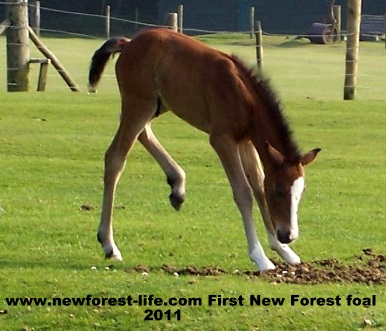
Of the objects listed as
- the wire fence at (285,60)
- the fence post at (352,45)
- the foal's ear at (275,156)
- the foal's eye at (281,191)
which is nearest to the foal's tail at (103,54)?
the foal's ear at (275,156)

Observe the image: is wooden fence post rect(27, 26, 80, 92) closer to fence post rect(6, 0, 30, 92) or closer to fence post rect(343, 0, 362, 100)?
fence post rect(6, 0, 30, 92)

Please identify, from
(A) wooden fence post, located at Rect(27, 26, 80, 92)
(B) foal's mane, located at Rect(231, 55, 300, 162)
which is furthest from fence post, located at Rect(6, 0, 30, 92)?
(B) foal's mane, located at Rect(231, 55, 300, 162)

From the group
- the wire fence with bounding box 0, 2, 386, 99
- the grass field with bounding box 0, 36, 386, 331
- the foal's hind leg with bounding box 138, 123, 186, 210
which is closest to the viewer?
the grass field with bounding box 0, 36, 386, 331

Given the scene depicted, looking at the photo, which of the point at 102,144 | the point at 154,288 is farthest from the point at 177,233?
the point at 102,144

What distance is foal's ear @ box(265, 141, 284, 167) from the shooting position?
8.30m

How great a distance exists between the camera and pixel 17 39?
797 inches

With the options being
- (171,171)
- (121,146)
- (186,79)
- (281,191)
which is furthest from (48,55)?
(281,191)

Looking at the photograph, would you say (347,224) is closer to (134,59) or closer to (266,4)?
(134,59)

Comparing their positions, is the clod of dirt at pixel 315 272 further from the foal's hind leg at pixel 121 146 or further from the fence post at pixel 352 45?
the fence post at pixel 352 45

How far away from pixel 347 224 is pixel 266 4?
155 ft

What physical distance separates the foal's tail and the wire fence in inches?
201

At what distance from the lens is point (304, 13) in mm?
56531

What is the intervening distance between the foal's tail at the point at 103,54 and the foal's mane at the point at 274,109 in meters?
1.57

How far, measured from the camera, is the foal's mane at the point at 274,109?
8461 millimetres
